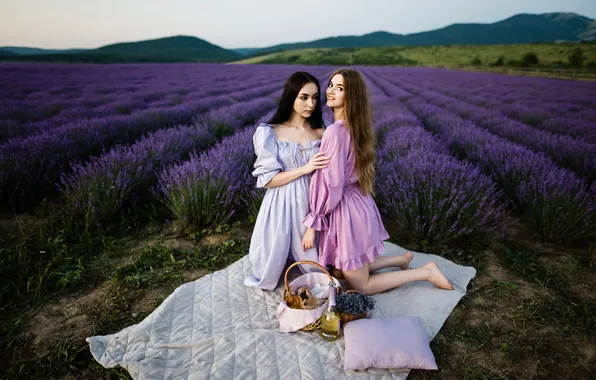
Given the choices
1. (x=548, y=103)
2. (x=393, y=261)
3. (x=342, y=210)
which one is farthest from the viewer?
(x=548, y=103)

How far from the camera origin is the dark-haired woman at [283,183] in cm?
184

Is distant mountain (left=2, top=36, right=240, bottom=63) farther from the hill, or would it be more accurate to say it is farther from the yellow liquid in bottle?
the yellow liquid in bottle

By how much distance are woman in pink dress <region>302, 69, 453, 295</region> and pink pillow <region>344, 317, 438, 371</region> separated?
0.37 metres

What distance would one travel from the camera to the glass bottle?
1523mm

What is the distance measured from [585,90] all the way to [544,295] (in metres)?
2.93

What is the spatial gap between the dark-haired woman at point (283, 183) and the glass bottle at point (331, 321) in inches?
14.9

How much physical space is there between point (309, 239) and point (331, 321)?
44 cm

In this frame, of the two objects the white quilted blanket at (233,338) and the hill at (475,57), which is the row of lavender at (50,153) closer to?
the white quilted blanket at (233,338)

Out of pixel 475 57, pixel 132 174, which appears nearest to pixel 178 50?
pixel 475 57

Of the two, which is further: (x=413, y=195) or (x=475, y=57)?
(x=475, y=57)

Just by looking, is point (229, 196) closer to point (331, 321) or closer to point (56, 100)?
point (331, 321)

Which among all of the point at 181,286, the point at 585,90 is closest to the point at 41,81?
the point at 181,286

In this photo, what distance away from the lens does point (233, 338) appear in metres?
1.54

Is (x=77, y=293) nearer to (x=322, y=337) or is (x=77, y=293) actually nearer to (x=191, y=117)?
(x=322, y=337)
